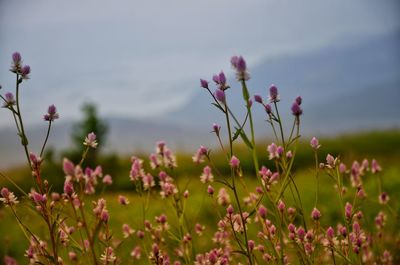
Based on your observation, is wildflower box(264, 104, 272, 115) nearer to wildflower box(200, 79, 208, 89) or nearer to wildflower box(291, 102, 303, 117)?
wildflower box(291, 102, 303, 117)

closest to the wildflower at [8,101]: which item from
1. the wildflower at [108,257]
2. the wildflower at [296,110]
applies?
the wildflower at [108,257]

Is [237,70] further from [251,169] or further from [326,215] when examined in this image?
[251,169]

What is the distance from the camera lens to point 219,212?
2.27 meters

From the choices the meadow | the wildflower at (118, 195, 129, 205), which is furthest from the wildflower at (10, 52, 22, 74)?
the wildflower at (118, 195, 129, 205)

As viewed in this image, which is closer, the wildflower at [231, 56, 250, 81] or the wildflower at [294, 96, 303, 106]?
the wildflower at [231, 56, 250, 81]

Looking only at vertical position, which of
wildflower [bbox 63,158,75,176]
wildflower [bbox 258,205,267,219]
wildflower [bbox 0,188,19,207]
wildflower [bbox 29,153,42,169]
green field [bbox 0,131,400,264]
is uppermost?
wildflower [bbox 63,158,75,176]

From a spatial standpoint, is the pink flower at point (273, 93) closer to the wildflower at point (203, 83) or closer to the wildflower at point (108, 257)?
the wildflower at point (203, 83)

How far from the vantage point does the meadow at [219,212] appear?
179 centimetres

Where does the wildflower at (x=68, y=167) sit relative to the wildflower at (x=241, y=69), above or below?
below

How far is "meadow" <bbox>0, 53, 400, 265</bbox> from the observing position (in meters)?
1.79

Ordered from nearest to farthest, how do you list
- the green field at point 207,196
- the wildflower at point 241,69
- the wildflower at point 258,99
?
1. the wildflower at point 241,69
2. the wildflower at point 258,99
3. the green field at point 207,196

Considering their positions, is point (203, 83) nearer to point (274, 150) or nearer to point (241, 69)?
point (241, 69)

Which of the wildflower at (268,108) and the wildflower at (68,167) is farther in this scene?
the wildflower at (268,108)

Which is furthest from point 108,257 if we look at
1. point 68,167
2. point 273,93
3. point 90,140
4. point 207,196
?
point 207,196
